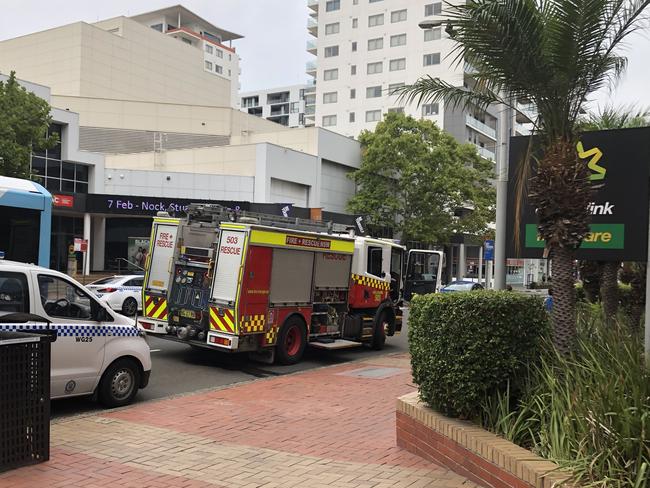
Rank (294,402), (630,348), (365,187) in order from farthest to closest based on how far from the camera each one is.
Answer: (365,187), (294,402), (630,348)

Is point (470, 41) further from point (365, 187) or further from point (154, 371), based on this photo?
point (365, 187)

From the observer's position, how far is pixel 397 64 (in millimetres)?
65438

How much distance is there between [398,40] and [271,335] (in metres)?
59.5

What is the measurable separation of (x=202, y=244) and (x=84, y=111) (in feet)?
139

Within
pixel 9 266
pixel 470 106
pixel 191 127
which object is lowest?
pixel 9 266

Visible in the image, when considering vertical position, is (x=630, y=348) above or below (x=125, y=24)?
below

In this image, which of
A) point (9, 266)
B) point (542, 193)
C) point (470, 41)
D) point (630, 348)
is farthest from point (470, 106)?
point (9, 266)

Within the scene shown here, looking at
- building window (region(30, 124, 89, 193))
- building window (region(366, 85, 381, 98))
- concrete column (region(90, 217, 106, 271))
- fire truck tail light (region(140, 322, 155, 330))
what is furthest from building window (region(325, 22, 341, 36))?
fire truck tail light (region(140, 322, 155, 330))

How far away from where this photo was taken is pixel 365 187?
133 feet

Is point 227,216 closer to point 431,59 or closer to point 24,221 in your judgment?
point 24,221

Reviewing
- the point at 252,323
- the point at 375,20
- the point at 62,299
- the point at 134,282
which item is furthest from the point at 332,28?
the point at 62,299

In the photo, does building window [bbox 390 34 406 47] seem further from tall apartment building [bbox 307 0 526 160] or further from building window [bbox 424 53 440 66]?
building window [bbox 424 53 440 66]

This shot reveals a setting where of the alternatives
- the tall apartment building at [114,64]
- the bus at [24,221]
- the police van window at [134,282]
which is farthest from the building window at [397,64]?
the bus at [24,221]

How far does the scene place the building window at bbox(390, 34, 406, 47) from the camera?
65000 millimetres
